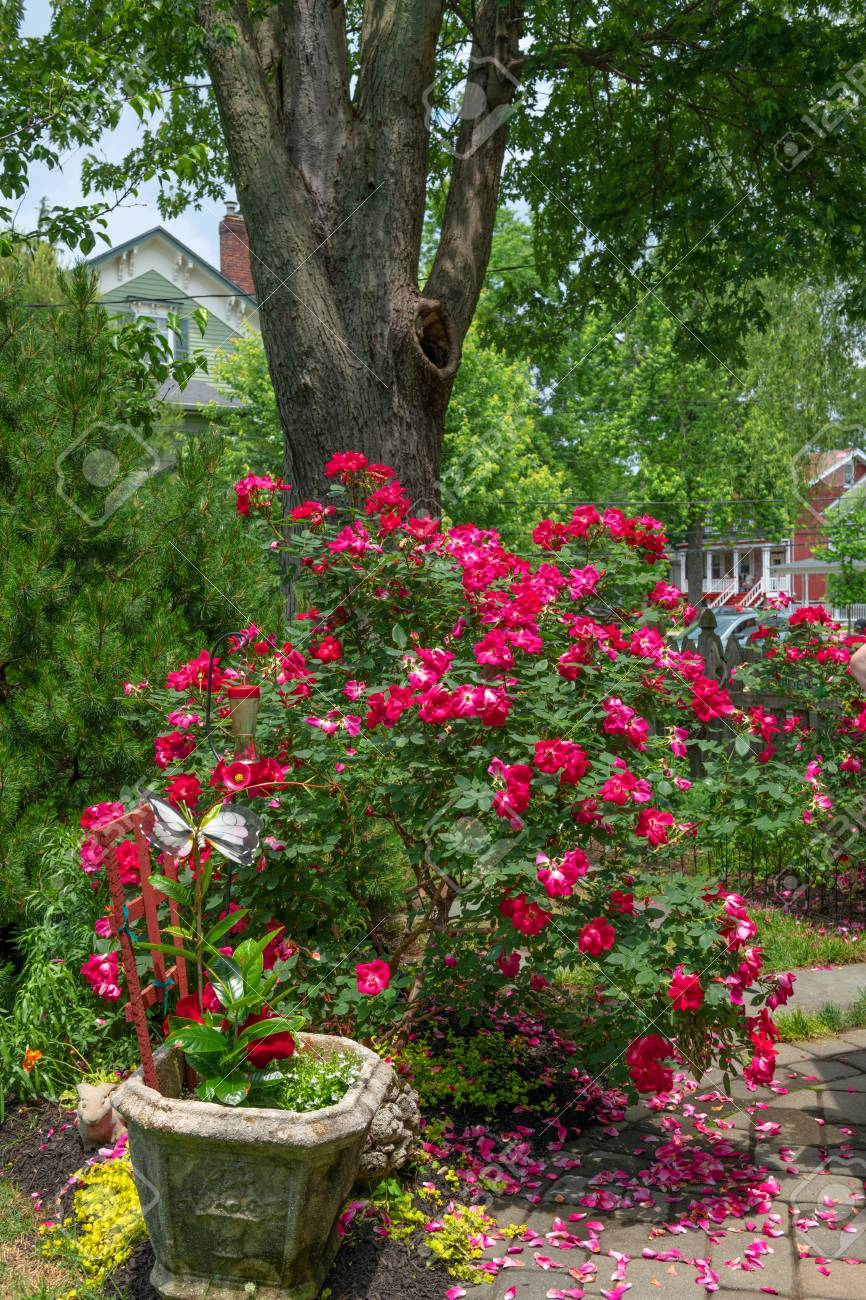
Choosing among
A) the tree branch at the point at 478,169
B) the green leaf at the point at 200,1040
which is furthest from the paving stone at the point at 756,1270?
the tree branch at the point at 478,169

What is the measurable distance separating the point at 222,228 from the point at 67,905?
79.0 ft

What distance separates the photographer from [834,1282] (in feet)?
8.20

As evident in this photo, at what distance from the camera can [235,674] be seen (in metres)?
Result: 3.14

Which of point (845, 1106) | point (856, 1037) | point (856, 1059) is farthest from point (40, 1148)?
point (856, 1037)

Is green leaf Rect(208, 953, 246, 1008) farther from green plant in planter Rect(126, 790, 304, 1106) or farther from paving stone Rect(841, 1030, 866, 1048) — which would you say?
paving stone Rect(841, 1030, 866, 1048)

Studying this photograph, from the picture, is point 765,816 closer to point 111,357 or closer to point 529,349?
point 111,357

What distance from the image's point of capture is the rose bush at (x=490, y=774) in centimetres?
271

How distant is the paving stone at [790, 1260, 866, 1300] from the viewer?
2.45m

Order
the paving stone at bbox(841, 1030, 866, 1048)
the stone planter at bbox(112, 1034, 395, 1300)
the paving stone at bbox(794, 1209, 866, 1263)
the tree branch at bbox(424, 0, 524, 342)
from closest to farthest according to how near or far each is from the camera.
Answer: the stone planter at bbox(112, 1034, 395, 1300)
the paving stone at bbox(794, 1209, 866, 1263)
the paving stone at bbox(841, 1030, 866, 1048)
the tree branch at bbox(424, 0, 524, 342)

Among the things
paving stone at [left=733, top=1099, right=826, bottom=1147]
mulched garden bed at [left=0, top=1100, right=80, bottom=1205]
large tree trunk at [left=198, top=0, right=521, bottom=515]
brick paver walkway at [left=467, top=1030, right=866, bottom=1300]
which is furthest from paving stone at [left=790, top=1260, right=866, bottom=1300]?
large tree trunk at [left=198, top=0, right=521, bottom=515]

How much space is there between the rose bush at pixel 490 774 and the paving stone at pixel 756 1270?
0.42 meters

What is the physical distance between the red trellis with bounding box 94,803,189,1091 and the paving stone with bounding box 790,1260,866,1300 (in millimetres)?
1484

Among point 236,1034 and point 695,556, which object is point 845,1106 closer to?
point 236,1034

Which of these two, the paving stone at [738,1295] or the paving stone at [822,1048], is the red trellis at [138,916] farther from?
the paving stone at [822,1048]
